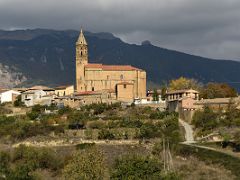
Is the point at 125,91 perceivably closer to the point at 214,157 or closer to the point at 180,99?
the point at 180,99

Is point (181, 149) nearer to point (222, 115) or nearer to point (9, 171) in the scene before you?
point (222, 115)

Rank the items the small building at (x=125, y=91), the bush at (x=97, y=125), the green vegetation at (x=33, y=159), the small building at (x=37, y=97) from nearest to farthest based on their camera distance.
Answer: the green vegetation at (x=33, y=159), the bush at (x=97, y=125), the small building at (x=125, y=91), the small building at (x=37, y=97)

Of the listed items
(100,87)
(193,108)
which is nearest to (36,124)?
(193,108)

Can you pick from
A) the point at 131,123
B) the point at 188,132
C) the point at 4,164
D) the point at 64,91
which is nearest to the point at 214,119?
the point at 188,132

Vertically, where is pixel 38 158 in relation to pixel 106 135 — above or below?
below

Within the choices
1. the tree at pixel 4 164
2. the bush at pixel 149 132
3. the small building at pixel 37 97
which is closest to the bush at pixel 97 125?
the bush at pixel 149 132

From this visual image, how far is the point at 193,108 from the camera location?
7006 centimetres

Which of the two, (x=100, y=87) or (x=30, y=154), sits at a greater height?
(x=100, y=87)

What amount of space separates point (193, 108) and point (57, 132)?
16188 millimetres

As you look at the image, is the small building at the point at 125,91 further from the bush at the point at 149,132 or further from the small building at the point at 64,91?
the bush at the point at 149,132

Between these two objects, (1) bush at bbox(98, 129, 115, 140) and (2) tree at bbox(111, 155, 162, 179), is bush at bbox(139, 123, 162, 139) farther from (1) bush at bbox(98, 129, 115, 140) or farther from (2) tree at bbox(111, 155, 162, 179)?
(2) tree at bbox(111, 155, 162, 179)

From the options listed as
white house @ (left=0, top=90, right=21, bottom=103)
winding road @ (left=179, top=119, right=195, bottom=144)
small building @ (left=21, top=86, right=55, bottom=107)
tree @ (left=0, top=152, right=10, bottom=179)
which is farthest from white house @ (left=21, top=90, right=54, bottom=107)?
tree @ (left=0, top=152, right=10, bottom=179)

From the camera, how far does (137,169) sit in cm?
3956

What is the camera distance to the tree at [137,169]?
Result: 39.1m
